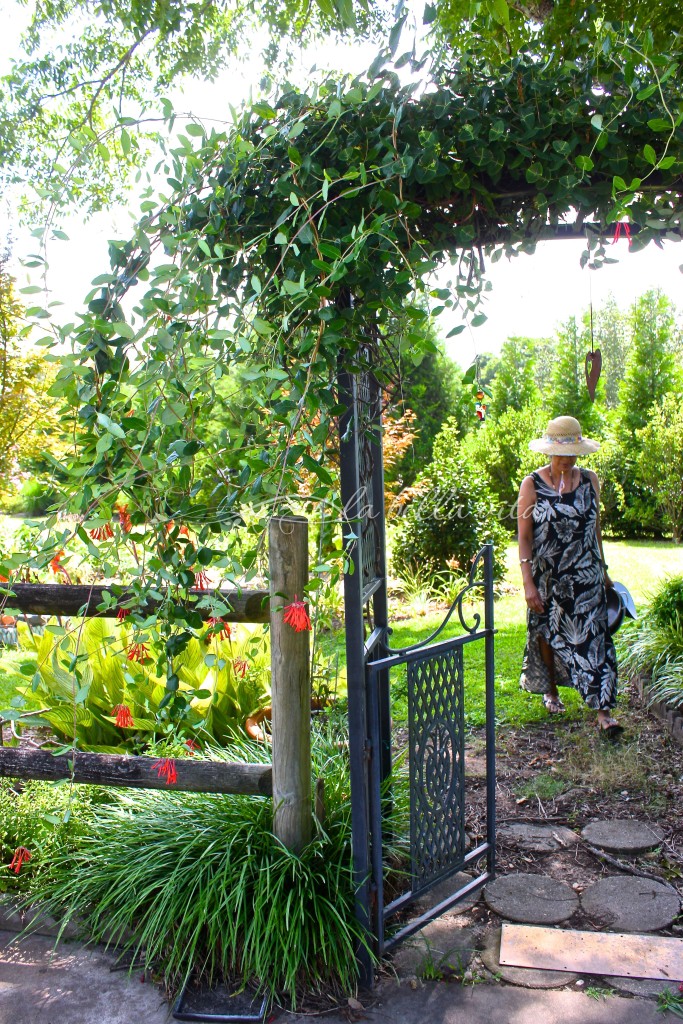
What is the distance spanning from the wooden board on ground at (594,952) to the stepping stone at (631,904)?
0.11 metres

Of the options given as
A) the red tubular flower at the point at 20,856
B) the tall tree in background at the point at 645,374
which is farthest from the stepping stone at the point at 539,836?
the tall tree in background at the point at 645,374

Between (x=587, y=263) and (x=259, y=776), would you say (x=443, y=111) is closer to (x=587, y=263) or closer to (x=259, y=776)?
(x=587, y=263)

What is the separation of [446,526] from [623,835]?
512cm

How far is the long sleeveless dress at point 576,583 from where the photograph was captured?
4656mm

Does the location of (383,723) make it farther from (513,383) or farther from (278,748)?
(513,383)

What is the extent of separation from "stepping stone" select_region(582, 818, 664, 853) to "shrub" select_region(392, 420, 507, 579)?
4.67m

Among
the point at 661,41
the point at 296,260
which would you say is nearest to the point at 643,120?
the point at 296,260

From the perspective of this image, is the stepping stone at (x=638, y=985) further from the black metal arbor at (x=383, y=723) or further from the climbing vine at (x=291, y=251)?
the climbing vine at (x=291, y=251)

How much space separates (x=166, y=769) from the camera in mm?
2490

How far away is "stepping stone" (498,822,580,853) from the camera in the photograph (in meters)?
3.66

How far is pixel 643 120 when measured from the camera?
2.11 m

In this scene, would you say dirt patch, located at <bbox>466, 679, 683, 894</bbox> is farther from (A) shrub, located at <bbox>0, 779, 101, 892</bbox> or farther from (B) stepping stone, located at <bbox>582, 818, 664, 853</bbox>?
(A) shrub, located at <bbox>0, 779, 101, 892</bbox>

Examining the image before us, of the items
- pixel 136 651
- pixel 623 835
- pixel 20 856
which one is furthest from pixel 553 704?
pixel 136 651

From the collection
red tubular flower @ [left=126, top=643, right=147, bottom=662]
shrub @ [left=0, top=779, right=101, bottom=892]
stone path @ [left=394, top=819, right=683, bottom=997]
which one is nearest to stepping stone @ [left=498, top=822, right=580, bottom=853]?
stone path @ [left=394, top=819, right=683, bottom=997]
